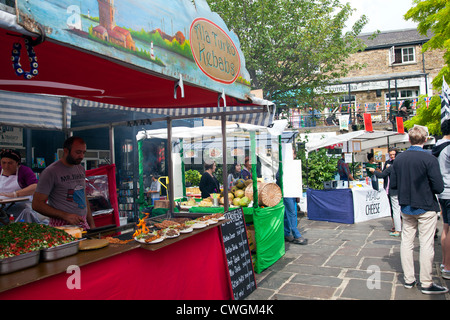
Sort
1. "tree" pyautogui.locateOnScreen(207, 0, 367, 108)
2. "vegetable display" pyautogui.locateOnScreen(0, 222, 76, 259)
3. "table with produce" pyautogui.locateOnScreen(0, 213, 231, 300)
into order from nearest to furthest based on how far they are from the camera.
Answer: "table with produce" pyautogui.locateOnScreen(0, 213, 231, 300) < "vegetable display" pyautogui.locateOnScreen(0, 222, 76, 259) < "tree" pyautogui.locateOnScreen(207, 0, 367, 108)

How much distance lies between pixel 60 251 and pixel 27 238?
0.76ft

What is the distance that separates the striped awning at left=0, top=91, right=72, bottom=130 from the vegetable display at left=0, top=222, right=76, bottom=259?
2443 mm

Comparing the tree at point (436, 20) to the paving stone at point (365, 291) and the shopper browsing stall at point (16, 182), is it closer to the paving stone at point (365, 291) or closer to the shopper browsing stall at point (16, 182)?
the paving stone at point (365, 291)

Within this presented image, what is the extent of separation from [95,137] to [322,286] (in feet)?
34.1

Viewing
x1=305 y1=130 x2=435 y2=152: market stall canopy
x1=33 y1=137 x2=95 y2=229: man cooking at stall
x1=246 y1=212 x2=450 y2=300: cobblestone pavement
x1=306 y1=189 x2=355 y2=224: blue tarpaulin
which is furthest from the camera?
x1=305 y1=130 x2=435 y2=152: market stall canopy

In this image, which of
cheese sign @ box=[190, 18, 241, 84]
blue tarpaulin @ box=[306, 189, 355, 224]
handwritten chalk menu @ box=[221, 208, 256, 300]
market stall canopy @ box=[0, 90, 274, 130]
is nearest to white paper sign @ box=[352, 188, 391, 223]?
blue tarpaulin @ box=[306, 189, 355, 224]

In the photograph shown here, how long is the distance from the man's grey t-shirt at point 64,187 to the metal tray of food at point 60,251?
1.21 m

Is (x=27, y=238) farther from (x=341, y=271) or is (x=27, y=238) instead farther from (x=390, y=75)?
(x=390, y=75)

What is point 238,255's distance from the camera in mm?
4066

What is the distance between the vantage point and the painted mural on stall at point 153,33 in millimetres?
1818

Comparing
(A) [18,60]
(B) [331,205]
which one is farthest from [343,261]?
(A) [18,60]

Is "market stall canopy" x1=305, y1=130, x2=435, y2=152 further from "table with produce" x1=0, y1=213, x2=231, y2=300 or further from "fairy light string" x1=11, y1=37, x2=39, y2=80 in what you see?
"fairy light string" x1=11, y1=37, x2=39, y2=80

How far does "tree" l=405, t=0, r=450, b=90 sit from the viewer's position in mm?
7879

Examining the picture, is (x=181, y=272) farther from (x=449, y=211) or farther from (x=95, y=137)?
(x=95, y=137)
